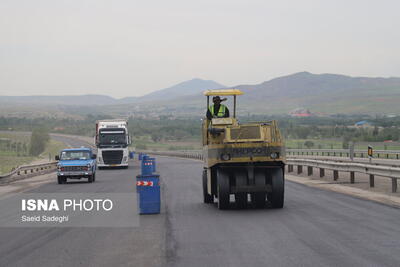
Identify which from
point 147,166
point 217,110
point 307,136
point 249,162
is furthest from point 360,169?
point 307,136

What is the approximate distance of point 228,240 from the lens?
40.2ft

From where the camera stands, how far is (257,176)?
17.4 m

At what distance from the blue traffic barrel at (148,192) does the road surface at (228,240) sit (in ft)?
1.47

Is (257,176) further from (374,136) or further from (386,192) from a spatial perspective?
(374,136)

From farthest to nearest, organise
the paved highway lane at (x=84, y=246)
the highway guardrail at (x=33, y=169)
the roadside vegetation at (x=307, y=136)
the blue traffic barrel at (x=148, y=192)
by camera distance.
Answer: the roadside vegetation at (x=307, y=136)
the highway guardrail at (x=33, y=169)
the blue traffic barrel at (x=148, y=192)
the paved highway lane at (x=84, y=246)

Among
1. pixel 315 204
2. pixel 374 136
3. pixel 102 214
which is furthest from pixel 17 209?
pixel 374 136

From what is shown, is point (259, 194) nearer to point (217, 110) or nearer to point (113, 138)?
point (217, 110)

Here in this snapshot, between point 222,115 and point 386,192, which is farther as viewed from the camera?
point 386,192

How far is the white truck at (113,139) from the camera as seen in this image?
50.3 m

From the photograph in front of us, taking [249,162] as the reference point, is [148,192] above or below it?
below

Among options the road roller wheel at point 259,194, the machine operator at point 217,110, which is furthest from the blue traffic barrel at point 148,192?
the machine operator at point 217,110

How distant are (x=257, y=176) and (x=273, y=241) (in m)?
5.43

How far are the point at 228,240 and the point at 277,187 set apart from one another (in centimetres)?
525

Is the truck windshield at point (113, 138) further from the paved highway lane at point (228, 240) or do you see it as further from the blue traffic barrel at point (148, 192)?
the blue traffic barrel at point (148, 192)
